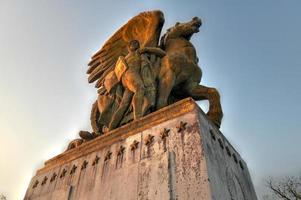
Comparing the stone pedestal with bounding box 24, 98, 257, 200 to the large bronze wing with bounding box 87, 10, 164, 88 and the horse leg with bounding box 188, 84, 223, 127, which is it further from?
the large bronze wing with bounding box 87, 10, 164, 88

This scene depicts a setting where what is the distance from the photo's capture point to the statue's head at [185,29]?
5932 mm

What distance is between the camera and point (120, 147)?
3.84 meters

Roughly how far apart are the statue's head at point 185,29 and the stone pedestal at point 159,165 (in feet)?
9.02

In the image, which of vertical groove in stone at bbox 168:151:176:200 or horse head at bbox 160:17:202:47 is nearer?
vertical groove in stone at bbox 168:151:176:200

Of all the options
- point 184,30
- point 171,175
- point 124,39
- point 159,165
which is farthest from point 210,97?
point 124,39

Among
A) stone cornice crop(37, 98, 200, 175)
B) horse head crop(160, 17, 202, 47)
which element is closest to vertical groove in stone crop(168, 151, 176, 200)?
stone cornice crop(37, 98, 200, 175)

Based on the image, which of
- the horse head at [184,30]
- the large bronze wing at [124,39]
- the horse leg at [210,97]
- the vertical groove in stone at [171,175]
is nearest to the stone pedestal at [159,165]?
the vertical groove in stone at [171,175]

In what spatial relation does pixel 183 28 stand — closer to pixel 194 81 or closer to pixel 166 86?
pixel 194 81

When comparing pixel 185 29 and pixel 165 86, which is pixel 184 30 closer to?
pixel 185 29

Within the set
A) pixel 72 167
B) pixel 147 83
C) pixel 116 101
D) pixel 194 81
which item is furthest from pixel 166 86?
pixel 72 167

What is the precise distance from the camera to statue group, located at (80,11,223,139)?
4.69 m

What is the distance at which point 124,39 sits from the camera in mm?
6852

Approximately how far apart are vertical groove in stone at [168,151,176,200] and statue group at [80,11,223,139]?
1.35 metres

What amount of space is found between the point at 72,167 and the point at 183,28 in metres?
3.86
